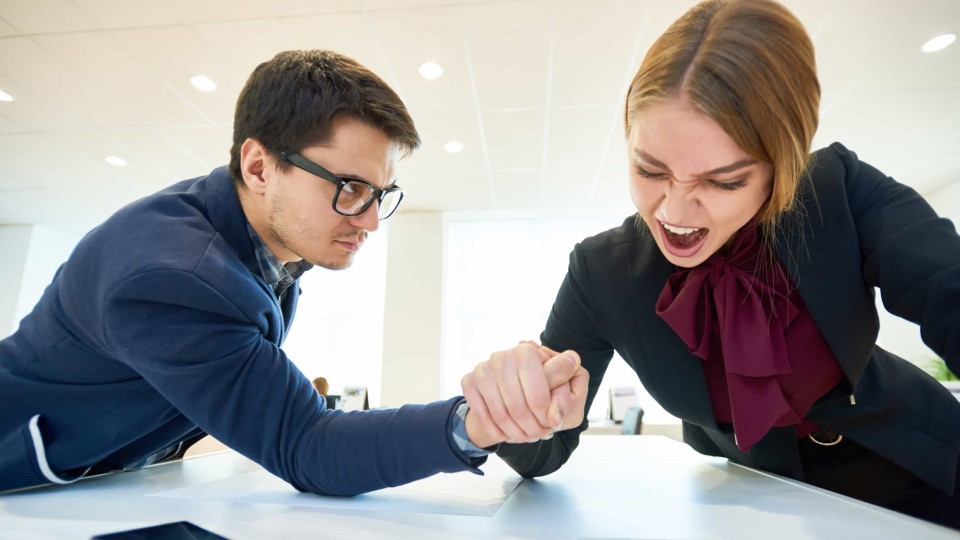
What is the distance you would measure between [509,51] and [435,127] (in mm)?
1150

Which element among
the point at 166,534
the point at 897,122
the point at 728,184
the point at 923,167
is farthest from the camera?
the point at 923,167

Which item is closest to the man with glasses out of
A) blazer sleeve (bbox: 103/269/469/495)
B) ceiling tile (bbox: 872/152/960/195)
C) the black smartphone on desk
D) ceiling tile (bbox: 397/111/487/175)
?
blazer sleeve (bbox: 103/269/469/495)

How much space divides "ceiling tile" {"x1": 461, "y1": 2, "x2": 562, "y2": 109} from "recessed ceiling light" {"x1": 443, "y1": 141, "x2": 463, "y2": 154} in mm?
647

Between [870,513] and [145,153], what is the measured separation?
5746 millimetres

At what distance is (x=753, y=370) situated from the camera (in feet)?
2.86

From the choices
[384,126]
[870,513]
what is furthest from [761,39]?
[384,126]

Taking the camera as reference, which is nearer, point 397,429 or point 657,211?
point 397,429

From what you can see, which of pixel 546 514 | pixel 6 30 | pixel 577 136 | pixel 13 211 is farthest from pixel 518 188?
pixel 13 211

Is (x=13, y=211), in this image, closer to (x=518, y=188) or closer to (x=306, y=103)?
(x=518, y=188)

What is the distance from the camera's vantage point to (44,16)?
10.9 ft

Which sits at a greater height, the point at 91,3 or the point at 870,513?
the point at 91,3

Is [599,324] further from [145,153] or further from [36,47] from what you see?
[145,153]

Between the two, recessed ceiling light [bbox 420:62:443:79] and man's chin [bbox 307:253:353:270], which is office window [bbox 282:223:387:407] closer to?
recessed ceiling light [bbox 420:62:443:79]

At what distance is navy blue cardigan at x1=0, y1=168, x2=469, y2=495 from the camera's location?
728mm
